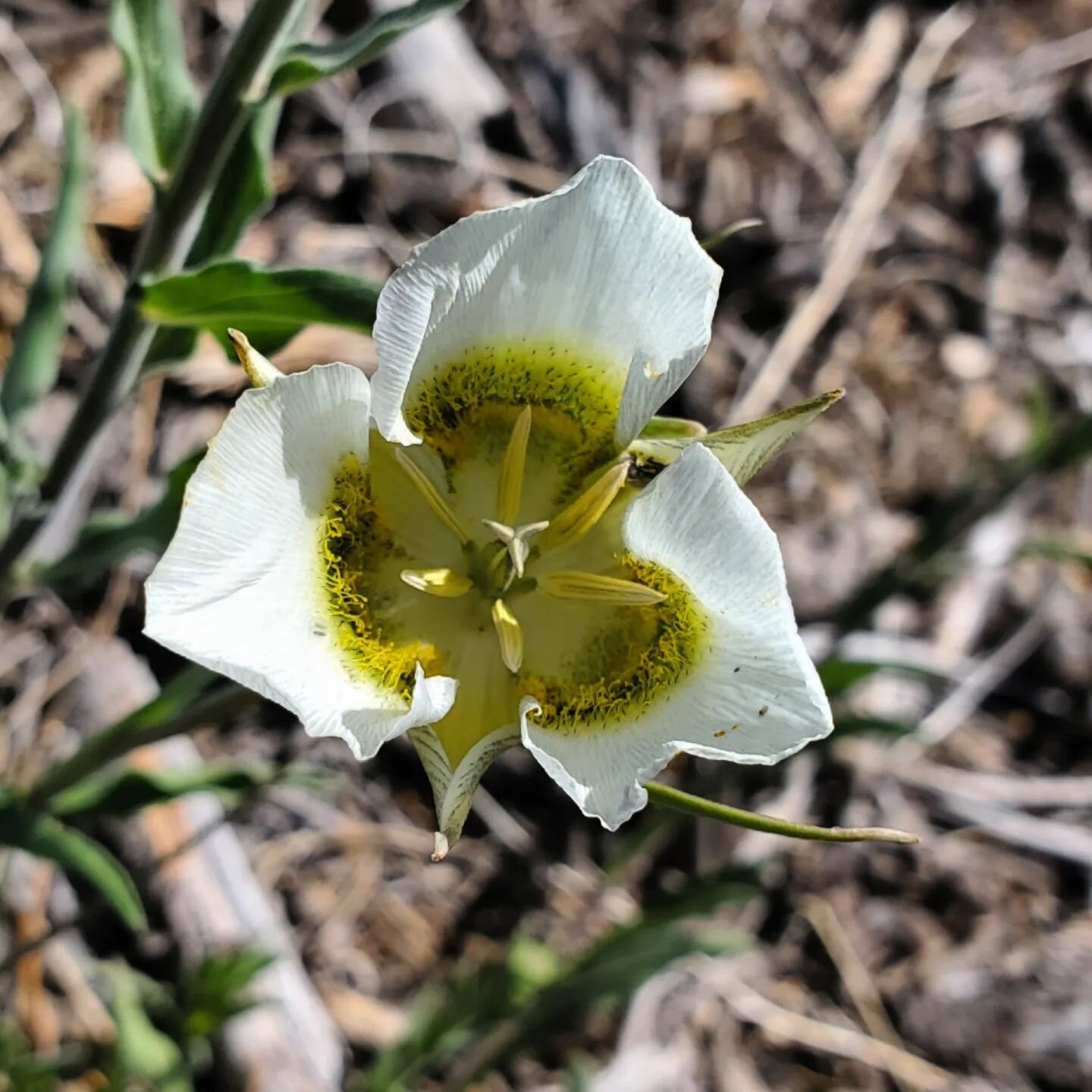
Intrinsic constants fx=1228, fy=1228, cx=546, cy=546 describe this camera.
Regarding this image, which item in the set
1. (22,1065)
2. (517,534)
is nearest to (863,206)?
(517,534)

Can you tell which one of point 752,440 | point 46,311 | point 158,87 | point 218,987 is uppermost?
point 158,87

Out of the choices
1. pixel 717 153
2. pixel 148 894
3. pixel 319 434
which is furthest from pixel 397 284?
pixel 717 153

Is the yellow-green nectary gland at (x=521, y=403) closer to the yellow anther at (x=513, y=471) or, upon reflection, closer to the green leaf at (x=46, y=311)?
the yellow anther at (x=513, y=471)

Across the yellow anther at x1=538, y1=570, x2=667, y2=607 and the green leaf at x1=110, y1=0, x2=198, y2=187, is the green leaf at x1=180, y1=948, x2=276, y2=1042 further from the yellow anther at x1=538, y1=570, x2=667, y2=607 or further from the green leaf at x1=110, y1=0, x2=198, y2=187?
the green leaf at x1=110, y1=0, x2=198, y2=187

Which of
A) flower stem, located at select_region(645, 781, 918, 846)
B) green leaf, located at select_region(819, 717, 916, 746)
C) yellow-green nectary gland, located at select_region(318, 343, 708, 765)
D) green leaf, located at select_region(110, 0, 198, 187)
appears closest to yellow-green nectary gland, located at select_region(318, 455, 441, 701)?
yellow-green nectary gland, located at select_region(318, 343, 708, 765)

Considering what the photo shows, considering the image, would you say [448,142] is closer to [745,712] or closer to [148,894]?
[148,894]

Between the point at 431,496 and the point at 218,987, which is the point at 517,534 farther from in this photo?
the point at 218,987
